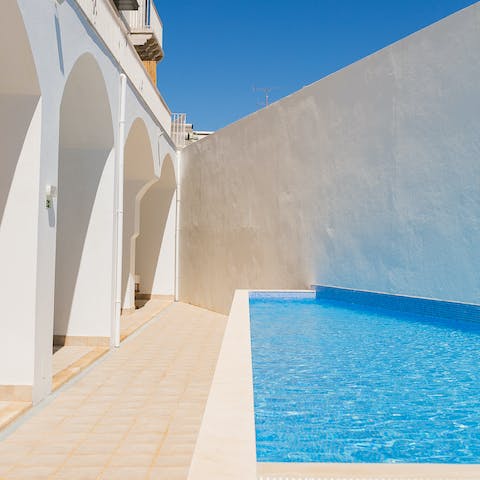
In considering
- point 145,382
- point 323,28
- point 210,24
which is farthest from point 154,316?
point 323,28

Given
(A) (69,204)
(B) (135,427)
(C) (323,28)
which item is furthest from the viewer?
(C) (323,28)

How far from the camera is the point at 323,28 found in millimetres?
19875

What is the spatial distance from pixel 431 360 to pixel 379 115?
16.1ft

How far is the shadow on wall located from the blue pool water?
2.86m

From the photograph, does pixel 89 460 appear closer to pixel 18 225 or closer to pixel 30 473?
pixel 30 473

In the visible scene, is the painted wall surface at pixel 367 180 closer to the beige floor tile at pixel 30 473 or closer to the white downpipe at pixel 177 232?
the white downpipe at pixel 177 232

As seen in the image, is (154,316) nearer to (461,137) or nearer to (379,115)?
(379,115)

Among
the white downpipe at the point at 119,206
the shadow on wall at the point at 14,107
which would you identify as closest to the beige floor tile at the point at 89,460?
the shadow on wall at the point at 14,107

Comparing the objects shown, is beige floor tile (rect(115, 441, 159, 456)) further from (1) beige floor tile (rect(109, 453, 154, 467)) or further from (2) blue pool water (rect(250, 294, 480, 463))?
(2) blue pool water (rect(250, 294, 480, 463))

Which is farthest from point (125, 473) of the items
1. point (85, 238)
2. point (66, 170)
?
point (66, 170)

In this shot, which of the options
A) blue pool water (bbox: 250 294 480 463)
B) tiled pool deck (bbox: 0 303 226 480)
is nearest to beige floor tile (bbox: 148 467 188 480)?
tiled pool deck (bbox: 0 303 226 480)

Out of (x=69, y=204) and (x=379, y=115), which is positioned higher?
(x=379, y=115)

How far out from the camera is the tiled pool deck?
3504 mm

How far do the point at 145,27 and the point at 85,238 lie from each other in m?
8.83
